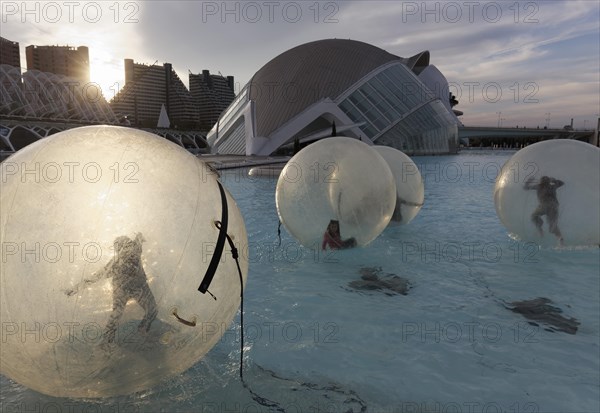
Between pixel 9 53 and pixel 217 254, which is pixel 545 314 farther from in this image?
pixel 9 53

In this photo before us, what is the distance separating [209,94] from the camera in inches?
6206

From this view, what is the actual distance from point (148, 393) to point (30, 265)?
4.56ft

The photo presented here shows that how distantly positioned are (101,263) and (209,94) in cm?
16440

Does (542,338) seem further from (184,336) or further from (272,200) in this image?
(272,200)

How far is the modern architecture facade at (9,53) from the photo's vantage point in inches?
4387

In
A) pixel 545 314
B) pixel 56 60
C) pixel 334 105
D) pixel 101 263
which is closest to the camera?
pixel 101 263

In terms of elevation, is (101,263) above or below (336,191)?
below

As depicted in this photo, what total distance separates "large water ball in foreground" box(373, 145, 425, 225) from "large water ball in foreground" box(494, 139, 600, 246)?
2.01 metres

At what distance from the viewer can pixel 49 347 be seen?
2.41m

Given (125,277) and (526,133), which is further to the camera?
(526,133)

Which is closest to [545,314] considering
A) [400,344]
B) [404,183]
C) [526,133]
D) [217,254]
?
[400,344]

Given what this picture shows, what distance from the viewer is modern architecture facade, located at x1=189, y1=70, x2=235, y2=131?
15457cm

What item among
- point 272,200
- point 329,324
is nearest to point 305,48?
point 272,200

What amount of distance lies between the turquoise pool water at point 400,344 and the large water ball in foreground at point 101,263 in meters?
0.66
